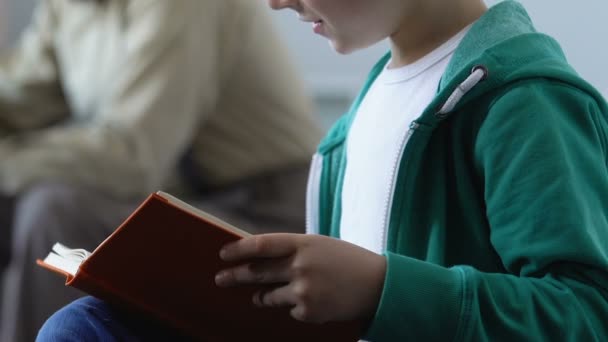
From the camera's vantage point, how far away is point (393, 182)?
80 cm

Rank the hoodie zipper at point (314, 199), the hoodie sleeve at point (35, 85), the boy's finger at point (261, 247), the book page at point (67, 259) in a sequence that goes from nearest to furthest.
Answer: the boy's finger at point (261, 247)
the book page at point (67, 259)
the hoodie zipper at point (314, 199)
the hoodie sleeve at point (35, 85)

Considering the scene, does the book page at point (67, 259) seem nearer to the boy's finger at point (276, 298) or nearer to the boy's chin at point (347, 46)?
the boy's finger at point (276, 298)

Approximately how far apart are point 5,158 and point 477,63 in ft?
4.19

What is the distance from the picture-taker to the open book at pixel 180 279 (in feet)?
2.18

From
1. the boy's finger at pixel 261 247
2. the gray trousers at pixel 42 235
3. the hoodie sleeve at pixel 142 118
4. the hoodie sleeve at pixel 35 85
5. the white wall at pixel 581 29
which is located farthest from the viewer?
the hoodie sleeve at pixel 35 85

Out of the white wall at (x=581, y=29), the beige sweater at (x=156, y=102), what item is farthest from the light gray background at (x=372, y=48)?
the beige sweater at (x=156, y=102)

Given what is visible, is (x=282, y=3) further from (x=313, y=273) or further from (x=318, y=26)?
(x=313, y=273)

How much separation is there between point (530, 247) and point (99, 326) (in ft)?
1.14

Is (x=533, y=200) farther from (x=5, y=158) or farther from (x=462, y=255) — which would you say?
(x=5, y=158)

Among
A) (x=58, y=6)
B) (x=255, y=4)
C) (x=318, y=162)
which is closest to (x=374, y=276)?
(x=318, y=162)

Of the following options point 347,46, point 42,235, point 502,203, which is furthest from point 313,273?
point 42,235

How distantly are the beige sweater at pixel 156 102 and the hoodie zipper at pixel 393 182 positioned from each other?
1051 millimetres

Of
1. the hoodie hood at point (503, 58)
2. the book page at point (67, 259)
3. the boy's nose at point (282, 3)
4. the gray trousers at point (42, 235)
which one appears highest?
the boy's nose at point (282, 3)

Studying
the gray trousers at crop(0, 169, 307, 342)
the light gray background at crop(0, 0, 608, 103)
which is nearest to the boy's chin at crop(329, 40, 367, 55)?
the light gray background at crop(0, 0, 608, 103)
